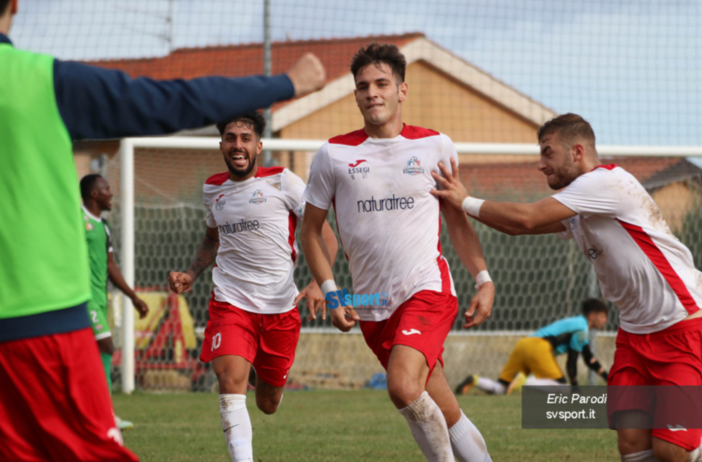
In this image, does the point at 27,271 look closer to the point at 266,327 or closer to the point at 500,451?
the point at 266,327

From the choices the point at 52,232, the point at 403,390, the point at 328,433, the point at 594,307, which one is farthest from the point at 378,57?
the point at 594,307

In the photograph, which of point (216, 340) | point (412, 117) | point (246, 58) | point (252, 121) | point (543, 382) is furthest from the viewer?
point (412, 117)

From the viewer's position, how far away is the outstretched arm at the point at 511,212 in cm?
509

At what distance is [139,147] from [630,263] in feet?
33.5

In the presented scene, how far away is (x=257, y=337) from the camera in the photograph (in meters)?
6.77

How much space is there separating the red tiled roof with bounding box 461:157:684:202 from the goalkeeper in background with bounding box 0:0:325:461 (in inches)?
539

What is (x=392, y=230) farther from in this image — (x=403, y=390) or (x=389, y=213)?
(x=403, y=390)

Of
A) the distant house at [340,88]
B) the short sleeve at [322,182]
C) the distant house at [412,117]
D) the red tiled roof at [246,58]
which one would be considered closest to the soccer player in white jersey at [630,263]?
the short sleeve at [322,182]

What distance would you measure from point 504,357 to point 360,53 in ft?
36.7

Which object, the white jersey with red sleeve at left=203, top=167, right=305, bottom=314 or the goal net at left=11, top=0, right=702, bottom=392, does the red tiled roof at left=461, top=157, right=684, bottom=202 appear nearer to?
the goal net at left=11, top=0, right=702, bottom=392

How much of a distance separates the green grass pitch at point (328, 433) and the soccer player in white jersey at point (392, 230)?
7.80 ft

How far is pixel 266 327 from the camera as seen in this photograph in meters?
6.77

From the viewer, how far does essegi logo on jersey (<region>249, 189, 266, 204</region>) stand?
275 inches

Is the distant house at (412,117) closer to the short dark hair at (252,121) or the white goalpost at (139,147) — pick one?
the white goalpost at (139,147)
